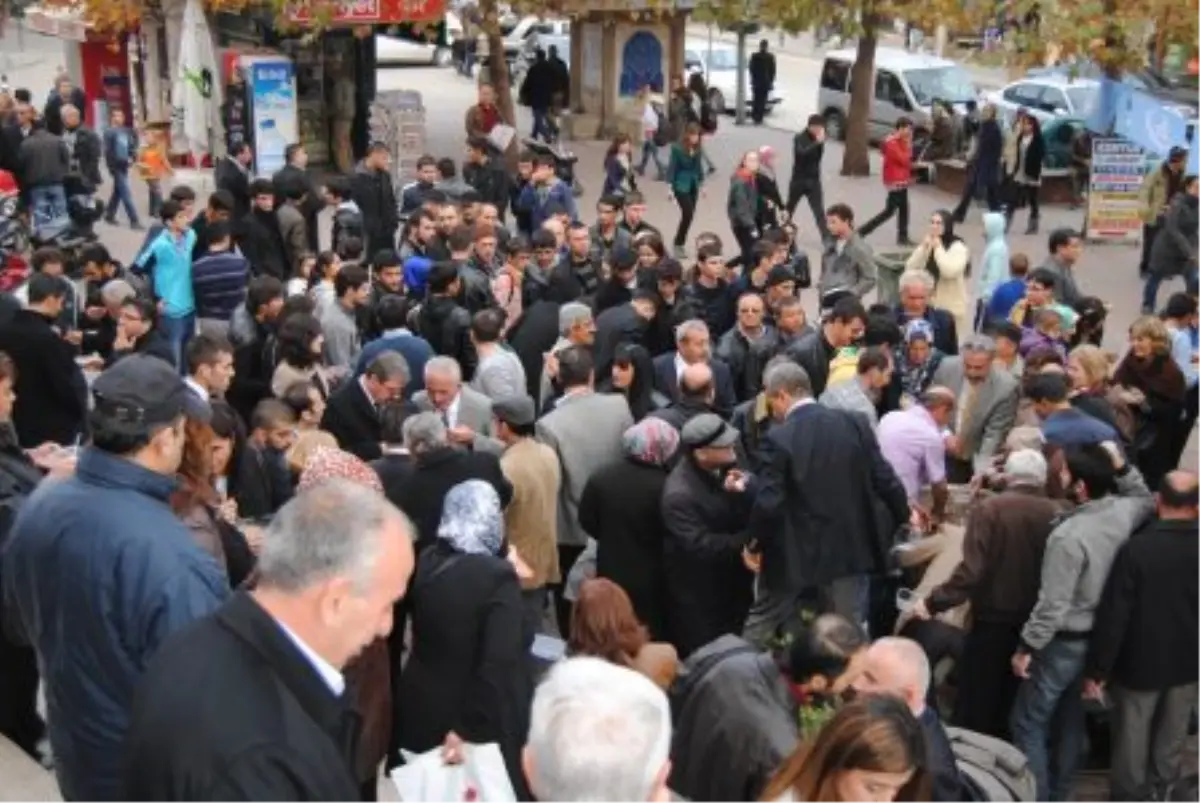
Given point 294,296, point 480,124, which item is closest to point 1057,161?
point 480,124

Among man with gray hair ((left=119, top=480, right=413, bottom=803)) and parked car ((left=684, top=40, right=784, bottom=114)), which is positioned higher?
man with gray hair ((left=119, top=480, right=413, bottom=803))

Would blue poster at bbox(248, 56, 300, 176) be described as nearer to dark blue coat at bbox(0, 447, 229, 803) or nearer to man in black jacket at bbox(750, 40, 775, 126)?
man in black jacket at bbox(750, 40, 775, 126)

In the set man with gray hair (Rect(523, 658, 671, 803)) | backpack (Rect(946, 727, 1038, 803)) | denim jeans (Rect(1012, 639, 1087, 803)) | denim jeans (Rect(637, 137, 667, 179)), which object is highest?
man with gray hair (Rect(523, 658, 671, 803))

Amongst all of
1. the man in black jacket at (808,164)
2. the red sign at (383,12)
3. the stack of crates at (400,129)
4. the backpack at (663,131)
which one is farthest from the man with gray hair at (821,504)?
the backpack at (663,131)

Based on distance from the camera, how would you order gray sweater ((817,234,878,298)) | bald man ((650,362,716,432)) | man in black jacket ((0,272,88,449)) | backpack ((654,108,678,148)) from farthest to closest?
backpack ((654,108,678,148)) → gray sweater ((817,234,878,298)) → man in black jacket ((0,272,88,449)) → bald man ((650,362,716,432))

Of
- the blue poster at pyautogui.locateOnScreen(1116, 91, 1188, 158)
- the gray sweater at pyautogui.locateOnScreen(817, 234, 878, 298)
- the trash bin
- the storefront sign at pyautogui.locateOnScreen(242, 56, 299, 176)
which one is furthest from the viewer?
the storefront sign at pyautogui.locateOnScreen(242, 56, 299, 176)

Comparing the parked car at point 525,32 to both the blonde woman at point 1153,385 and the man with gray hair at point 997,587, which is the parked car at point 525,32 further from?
the man with gray hair at point 997,587

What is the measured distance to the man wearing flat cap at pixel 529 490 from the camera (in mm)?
7484

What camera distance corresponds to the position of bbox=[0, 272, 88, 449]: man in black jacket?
9023mm

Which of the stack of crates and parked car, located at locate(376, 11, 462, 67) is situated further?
parked car, located at locate(376, 11, 462, 67)

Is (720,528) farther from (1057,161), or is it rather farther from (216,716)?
(1057,161)

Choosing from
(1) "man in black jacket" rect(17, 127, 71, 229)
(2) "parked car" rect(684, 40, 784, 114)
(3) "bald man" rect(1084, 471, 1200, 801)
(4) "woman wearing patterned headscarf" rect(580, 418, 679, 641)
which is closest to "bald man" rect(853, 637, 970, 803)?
(3) "bald man" rect(1084, 471, 1200, 801)

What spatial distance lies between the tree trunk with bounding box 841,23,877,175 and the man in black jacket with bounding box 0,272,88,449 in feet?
51.1

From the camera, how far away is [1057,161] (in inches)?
935
